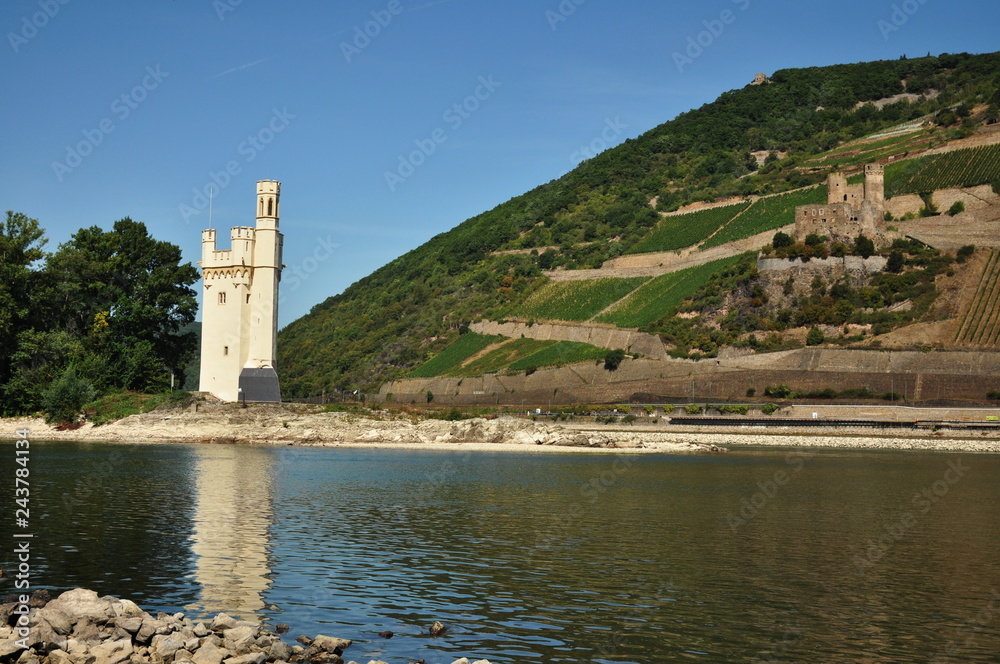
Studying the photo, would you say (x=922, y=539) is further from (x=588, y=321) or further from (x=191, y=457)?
(x=588, y=321)

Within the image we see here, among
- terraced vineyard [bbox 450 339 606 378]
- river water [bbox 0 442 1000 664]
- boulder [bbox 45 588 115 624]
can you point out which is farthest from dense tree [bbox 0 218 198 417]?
boulder [bbox 45 588 115 624]

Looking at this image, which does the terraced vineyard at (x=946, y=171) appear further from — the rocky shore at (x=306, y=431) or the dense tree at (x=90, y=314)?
the dense tree at (x=90, y=314)

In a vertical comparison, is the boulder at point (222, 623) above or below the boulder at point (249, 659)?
above

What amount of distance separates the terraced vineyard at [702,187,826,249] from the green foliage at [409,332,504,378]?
23.1 meters

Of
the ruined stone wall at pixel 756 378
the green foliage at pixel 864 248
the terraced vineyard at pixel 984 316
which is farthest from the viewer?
the green foliage at pixel 864 248

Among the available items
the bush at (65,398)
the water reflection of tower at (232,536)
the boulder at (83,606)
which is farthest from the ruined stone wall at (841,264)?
the boulder at (83,606)

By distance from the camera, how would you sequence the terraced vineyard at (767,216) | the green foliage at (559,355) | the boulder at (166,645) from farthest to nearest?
1. the terraced vineyard at (767,216)
2. the green foliage at (559,355)
3. the boulder at (166,645)

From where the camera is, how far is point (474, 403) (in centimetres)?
7694

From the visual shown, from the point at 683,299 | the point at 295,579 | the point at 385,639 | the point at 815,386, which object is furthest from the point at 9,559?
the point at 683,299

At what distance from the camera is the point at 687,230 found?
332 feet

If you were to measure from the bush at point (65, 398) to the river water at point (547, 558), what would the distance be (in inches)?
681

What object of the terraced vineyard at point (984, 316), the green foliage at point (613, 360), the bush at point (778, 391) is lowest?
the bush at point (778, 391)

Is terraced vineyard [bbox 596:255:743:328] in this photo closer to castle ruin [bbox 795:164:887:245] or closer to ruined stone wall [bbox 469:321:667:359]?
ruined stone wall [bbox 469:321:667:359]

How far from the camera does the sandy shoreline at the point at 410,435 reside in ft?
152
